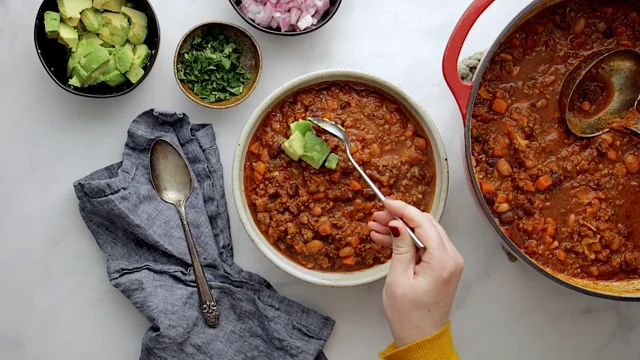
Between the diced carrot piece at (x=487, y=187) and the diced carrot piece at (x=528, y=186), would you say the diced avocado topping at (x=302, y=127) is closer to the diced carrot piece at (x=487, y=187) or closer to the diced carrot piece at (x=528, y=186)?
the diced carrot piece at (x=487, y=187)

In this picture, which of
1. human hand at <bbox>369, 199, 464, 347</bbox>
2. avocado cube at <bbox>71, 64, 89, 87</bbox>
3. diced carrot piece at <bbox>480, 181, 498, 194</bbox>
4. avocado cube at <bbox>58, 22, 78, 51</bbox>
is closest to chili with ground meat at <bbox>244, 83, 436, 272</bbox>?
diced carrot piece at <bbox>480, 181, 498, 194</bbox>

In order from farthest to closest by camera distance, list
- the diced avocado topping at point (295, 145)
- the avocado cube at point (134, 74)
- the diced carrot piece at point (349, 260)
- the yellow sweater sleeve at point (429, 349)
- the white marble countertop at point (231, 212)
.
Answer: the white marble countertop at point (231, 212) → the avocado cube at point (134, 74) → the diced carrot piece at point (349, 260) → the diced avocado topping at point (295, 145) → the yellow sweater sleeve at point (429, 349)

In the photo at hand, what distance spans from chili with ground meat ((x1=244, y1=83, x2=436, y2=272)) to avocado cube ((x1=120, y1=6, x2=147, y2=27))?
796 millimetres

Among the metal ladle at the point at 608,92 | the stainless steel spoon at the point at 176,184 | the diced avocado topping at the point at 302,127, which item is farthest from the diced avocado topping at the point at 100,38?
the metal ladle at the point at 608,92

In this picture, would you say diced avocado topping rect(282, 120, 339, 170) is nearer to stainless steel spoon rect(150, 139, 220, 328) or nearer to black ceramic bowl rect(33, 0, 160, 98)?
stainless steel spoon rect(150, 139, 220, 328)

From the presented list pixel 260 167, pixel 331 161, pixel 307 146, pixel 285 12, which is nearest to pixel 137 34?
pixel 285 12

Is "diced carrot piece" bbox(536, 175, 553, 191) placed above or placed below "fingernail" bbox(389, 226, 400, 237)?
above

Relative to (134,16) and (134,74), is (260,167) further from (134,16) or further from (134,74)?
(134,16)

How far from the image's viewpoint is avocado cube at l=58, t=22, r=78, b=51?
9.36 feet

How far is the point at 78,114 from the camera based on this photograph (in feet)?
10.2

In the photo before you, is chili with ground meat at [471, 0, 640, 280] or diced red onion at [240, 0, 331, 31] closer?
chili with ground meat at [471, 0, 640, 280]

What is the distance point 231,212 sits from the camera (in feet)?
10.1

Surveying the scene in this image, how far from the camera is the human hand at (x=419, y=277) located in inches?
87.7

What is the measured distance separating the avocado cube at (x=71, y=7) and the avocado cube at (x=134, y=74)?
0.34 m
